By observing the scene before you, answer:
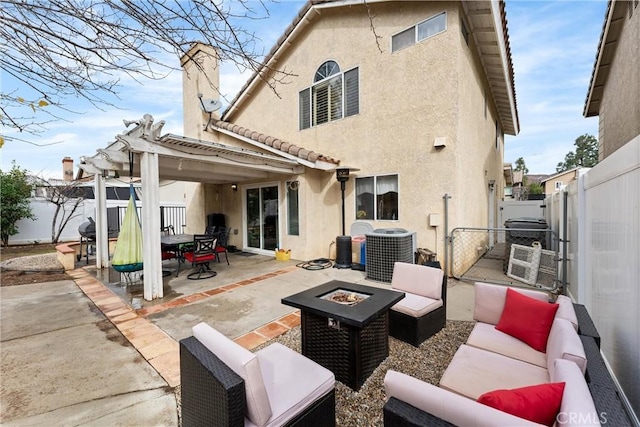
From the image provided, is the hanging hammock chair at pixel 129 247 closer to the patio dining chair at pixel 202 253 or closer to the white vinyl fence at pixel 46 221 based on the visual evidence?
the patio dining chair at pixel 202 253

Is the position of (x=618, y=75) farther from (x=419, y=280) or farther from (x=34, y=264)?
(x=34, y=264)

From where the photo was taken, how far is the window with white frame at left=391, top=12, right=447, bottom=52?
6.82 meters

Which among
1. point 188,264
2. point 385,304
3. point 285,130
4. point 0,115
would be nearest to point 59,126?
point 0,115

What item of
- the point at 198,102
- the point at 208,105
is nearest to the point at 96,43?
the point at 208,105

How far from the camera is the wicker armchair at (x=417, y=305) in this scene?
347cm

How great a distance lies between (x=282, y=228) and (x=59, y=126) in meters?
6.49

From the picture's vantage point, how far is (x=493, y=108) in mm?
11828

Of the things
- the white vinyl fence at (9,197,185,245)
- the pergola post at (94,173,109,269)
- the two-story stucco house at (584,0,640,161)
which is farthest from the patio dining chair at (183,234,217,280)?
the white vinyl fence at (9,197,185,245)

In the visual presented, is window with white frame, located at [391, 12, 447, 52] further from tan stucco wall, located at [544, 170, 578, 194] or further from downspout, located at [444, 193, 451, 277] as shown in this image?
tan stucco wall, located at [544, 170, 578, 194]

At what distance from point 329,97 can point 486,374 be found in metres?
8.57

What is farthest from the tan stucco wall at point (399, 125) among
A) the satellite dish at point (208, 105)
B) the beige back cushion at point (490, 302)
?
the beige back cushion at point (490, 302)

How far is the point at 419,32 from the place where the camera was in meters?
7.18

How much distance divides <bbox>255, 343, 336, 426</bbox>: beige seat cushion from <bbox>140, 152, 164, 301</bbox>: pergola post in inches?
151

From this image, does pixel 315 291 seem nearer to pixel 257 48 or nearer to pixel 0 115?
pixel 257 48
